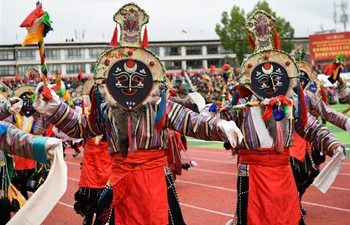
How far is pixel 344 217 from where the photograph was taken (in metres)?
7.83

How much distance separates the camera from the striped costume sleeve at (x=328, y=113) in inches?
273

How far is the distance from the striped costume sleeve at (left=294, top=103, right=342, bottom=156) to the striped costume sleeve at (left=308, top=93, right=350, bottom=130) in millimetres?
1155

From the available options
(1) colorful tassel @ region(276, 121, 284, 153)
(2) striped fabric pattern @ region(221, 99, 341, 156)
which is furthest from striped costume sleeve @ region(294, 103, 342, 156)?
(1) colorful tassel @ region(276, 121, 284, 153)

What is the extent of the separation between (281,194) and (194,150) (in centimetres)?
1253

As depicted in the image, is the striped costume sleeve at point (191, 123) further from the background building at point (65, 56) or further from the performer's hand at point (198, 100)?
the background building at point (65, 56)

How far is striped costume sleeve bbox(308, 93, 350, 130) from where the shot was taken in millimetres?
6945

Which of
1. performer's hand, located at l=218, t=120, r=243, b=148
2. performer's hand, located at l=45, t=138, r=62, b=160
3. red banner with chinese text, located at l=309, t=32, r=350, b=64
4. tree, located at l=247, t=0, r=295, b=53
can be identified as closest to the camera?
performer's hand, located at l=45, t=138, r=62, b=160

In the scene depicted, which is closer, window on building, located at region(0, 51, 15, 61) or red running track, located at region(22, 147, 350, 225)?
red running track, located at region(22, 147, 350, 225)

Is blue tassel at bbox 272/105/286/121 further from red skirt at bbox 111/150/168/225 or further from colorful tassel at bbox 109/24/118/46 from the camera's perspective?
colorful tassel at bbox 109/24/118/46

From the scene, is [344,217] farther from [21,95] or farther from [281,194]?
[21,95]

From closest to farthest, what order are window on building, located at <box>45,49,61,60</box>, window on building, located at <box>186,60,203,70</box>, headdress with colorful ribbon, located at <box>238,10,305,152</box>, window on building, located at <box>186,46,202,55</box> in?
headdress with colorful ribbon, located at <box>238,10,305,152</box> < window on building, located at <box>45,49,61,60</box> < window on building, located at <box>186,46,202,55</box> < window on building, located at <box>186,60,203,70</box>

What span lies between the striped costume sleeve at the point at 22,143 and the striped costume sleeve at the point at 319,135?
279cm

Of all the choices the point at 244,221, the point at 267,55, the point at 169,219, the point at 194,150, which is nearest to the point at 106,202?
the point at 169,219

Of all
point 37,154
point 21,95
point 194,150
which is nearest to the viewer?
point 37,154
